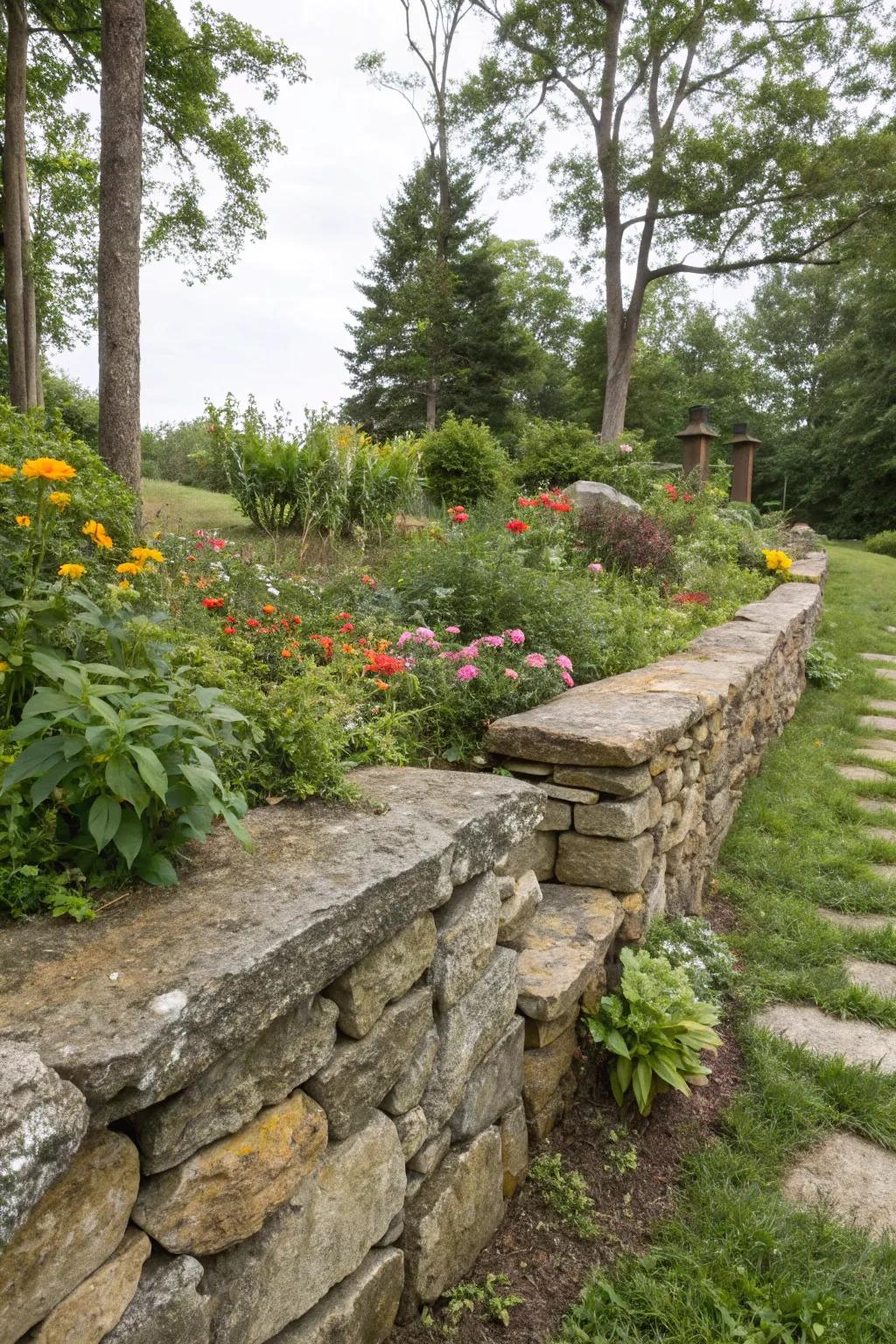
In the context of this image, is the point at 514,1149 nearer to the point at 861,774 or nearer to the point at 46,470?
the point at 46,470

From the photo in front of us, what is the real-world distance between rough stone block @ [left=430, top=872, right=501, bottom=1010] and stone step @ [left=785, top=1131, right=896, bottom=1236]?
1033 millimetres

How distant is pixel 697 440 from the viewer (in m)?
10.4

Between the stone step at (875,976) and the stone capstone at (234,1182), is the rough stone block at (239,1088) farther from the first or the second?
the stone step at (875,976)

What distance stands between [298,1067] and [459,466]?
7894 millimetres

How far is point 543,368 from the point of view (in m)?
26.5

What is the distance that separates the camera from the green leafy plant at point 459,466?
8461 mm

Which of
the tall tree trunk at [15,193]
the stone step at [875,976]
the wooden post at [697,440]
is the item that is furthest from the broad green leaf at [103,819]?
the wooden post at [697,440]

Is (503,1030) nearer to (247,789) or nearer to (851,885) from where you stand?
(247,789)

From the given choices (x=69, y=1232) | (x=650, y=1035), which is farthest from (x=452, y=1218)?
(x=69, y=1232)

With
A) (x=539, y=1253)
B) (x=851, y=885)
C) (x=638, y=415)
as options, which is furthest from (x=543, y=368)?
(x=539, y=1253)

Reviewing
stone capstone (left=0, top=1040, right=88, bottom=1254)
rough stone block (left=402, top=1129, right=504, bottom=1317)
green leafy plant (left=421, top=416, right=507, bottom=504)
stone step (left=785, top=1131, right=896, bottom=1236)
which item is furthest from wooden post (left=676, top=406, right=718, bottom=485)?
stone capstone (left=0, top=1040, right=88, bottom=1254)

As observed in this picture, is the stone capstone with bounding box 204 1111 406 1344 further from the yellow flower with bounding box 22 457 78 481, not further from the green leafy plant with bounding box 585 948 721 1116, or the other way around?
the yellow flower with bounding box 22 457 78 481

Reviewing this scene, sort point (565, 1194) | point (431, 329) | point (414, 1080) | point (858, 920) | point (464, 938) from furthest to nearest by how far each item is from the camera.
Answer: point (431, 329) → point (858, 920) → point (565, 1194) → point (464, 938) → point (414, 1080)

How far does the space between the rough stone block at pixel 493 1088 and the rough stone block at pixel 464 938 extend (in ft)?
0.76
